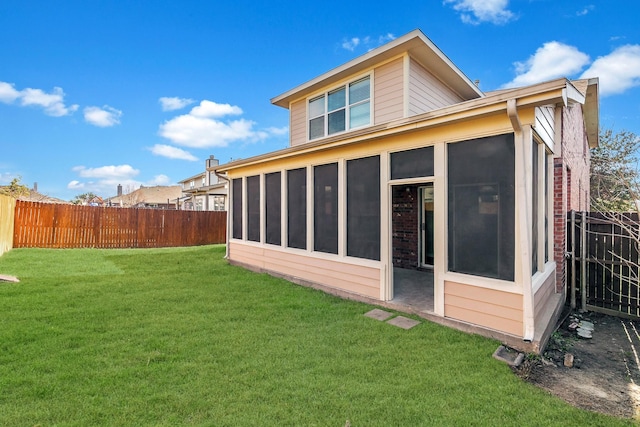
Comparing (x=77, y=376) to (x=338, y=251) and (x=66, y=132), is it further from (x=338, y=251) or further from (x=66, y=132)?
(x=66, y=132)

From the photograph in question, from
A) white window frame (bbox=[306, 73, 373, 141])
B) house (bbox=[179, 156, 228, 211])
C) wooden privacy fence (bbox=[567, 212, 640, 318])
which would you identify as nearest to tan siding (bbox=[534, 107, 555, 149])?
wooden privacy fence (bbox=[567, 212, 640, 318])

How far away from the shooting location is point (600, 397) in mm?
2797

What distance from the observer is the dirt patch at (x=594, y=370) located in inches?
108

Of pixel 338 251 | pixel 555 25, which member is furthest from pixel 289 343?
pixel 555 25

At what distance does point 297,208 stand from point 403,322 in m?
3.33

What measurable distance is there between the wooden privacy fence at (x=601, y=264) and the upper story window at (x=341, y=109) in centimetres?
471

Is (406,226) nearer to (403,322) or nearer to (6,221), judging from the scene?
(403,322)

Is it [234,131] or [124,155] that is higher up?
[234,131]

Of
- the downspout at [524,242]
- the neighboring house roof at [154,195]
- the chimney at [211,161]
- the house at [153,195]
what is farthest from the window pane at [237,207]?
the neighboring house roof at [154,195]

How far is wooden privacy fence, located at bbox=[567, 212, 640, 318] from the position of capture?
5.19 m

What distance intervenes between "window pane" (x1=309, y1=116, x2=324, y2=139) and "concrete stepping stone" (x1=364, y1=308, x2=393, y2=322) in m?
5.30

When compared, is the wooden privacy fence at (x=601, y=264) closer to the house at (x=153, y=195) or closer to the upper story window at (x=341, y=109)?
the upper story window at (x=341, y=109)

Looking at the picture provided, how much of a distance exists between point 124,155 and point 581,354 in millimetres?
36829

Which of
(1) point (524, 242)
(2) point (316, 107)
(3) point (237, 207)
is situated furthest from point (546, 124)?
(3) point (237, 207)
